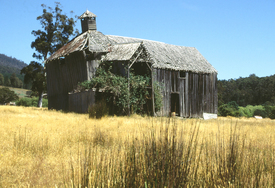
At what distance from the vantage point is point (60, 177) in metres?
4.86

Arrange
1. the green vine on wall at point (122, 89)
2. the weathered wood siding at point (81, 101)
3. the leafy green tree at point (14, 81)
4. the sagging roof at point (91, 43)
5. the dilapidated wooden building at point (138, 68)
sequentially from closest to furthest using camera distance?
the green vine on wall at point (122, 89), the weathered wood siding at point (81, 101), the dilapidated wooden building at point (138, 68), the sagging roof at point (91, 43), the leafy green tree at point (14, 81)

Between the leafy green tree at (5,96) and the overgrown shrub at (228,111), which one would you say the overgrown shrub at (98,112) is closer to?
the overgrown shrub at (228,111)

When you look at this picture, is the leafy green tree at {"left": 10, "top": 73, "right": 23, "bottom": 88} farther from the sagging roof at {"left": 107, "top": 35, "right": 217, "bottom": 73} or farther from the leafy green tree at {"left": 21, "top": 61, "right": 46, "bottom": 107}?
the sagging roof at {"left": 107, "top": 35, "right": 217, "bottom": 73}

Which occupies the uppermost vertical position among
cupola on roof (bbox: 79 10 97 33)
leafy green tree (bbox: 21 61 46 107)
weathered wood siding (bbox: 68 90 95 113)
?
cupola on roof (bbox: 79 10 97 33)

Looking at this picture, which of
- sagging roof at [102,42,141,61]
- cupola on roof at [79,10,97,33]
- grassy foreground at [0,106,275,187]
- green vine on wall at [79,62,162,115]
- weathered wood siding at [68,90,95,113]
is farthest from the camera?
cupola on roof at [79,10,97,33]

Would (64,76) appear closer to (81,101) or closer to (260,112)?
(81,101)

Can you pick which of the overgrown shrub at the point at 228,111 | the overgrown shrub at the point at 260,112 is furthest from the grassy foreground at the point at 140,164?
the overgrown shrub at the point at 260,112

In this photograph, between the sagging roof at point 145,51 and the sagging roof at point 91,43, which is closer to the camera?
the sagging roof at point 145,51

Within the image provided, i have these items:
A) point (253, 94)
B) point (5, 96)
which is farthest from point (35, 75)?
point (253, 94)

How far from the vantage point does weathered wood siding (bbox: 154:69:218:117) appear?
21078 mm

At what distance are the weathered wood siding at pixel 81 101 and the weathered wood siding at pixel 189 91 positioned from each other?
5113mm

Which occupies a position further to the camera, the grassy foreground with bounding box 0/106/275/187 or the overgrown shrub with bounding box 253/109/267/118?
the overgrown shrub with bounding box 253/109/267/118

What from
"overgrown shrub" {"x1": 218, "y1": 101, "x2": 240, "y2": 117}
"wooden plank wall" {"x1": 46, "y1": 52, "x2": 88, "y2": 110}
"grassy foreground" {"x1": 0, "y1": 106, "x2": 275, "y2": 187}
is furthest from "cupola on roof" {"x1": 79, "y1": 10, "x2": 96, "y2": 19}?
"overgrown shrub" {"x1": 218, "y1": 101, "x2": 240, "y2": 117}

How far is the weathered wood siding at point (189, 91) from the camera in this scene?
69.2 ft
